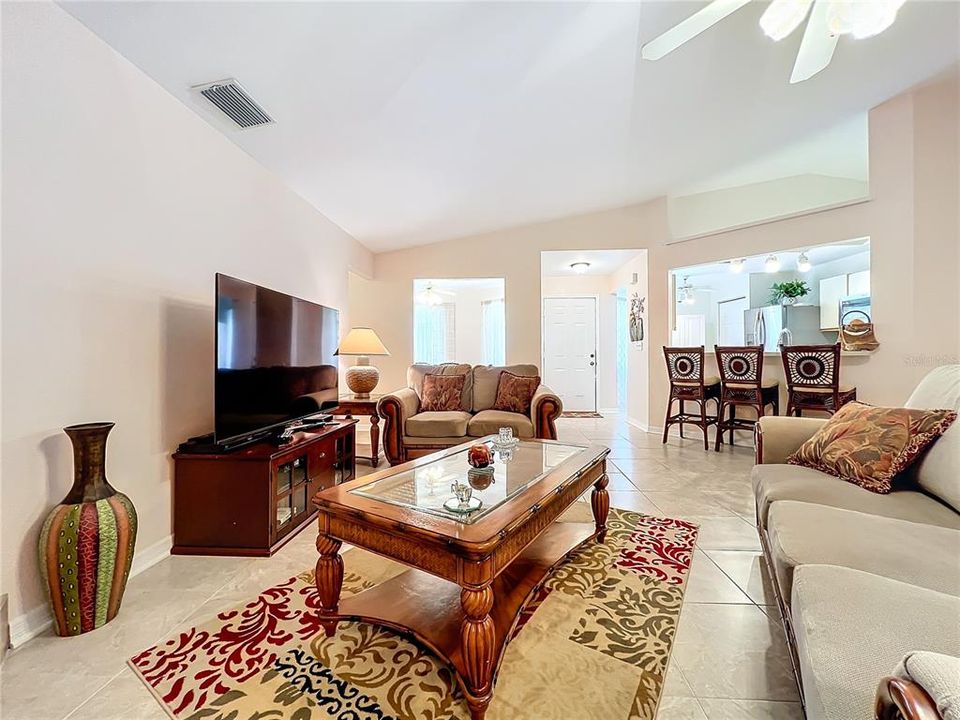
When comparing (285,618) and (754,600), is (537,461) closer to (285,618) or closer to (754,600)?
(754,600)

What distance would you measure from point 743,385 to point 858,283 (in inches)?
82.2

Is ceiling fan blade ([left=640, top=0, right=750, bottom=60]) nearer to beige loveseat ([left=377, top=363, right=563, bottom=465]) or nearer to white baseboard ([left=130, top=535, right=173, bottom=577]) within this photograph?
beige loveseat ([left=377, top=363, right=563, bottom=465])

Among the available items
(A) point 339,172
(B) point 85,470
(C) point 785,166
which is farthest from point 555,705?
(C) point 785,166

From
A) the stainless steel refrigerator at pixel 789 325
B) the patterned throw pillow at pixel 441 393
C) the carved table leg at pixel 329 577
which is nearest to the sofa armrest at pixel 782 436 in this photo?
the carved table leg at pixel 329 577

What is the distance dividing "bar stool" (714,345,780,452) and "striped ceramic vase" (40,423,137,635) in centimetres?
453

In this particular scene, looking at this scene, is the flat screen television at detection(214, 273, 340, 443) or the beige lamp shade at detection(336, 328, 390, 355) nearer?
the flat screen television at detection(214, 273, 340, 443)

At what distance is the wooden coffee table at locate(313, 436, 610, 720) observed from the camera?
112cm

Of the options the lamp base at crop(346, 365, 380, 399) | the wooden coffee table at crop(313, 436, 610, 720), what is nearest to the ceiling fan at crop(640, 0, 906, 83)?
the wooden coffee table at crop(313, 436, 610, 720)

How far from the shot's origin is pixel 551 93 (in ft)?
8.31

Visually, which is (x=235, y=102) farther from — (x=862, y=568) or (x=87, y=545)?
(x=862, y=568)

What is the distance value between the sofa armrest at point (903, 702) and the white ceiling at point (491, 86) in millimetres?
2391

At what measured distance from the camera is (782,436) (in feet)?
6.67

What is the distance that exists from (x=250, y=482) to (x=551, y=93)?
2789 millimetres

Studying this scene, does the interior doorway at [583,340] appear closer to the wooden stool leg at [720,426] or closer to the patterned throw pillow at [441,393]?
the wooden stool leg at [720,426]
